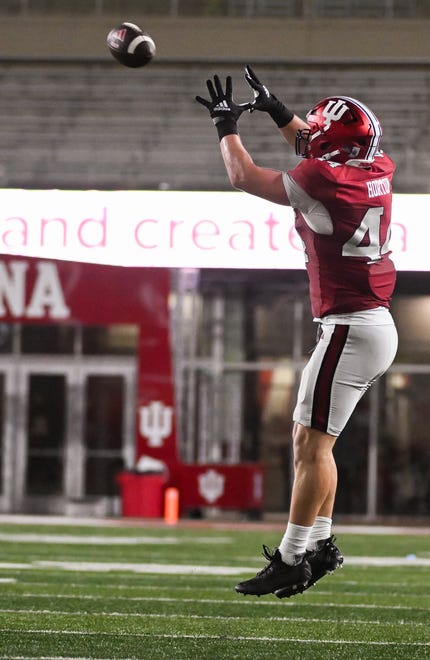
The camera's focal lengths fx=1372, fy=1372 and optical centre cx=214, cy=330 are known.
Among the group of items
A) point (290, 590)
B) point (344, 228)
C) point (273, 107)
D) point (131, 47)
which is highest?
point (131, 47)

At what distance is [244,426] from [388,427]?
74.8 inches

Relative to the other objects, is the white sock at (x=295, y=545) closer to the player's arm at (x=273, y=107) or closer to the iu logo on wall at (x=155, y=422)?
the player's arm at (x=273, y=107)

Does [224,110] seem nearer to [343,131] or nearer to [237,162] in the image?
[237,162]

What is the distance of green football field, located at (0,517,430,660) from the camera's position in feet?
16.4

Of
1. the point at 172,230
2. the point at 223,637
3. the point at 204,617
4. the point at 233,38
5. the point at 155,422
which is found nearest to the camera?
the point at 223,637

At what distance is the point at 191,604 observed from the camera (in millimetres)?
6875

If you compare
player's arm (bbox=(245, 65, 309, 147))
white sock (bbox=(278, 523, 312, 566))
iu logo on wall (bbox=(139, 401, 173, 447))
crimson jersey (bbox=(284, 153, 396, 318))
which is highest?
player's arm (bbox=(245, 65, 309, 147))

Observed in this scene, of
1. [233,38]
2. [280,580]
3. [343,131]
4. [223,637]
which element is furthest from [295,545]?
[233,38]

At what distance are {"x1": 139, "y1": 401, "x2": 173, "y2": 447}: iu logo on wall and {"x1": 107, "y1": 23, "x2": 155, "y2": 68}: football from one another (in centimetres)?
1177

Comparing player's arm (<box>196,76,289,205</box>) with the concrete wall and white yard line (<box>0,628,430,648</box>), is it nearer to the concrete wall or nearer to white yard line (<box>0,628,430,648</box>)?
white yard line (<box>0,628,430,648</box>)

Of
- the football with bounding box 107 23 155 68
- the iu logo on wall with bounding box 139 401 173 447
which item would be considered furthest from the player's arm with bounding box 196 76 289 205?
the iu logo on wall with bounding box 139 401 173 447

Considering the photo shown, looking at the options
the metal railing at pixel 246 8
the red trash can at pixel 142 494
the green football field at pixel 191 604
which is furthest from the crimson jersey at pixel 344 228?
the metal railing at pixel 246 8

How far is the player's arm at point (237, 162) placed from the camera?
15.2 feet

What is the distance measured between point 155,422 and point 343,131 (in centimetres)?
1297
